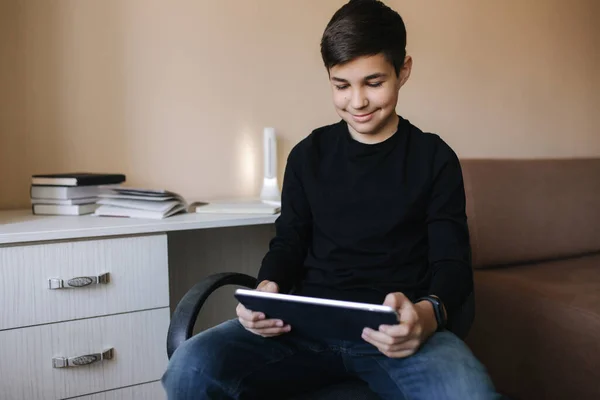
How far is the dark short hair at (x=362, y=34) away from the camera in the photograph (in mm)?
1072

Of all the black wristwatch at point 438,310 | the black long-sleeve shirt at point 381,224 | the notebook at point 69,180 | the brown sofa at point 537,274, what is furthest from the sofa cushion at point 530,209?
the notebook at point 69,180

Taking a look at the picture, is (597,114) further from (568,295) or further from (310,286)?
(310,286)

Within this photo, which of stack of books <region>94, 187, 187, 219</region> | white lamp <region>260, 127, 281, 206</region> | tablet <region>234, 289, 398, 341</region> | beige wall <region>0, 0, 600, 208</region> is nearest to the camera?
tablet <region>234, 289, 398, 341</region>

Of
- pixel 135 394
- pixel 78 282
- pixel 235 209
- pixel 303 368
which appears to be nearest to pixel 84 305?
pixel 78 282

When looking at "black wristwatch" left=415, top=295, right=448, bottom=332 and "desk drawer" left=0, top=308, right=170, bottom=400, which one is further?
"desk drawer" left=0, top=308, right=170, bottom=400

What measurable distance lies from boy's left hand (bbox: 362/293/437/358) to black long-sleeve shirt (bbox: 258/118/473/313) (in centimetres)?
17

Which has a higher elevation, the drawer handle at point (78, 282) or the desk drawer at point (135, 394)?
the drawer handle at point (78, 282)

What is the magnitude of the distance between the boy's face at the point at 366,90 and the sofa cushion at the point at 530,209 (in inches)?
35.5

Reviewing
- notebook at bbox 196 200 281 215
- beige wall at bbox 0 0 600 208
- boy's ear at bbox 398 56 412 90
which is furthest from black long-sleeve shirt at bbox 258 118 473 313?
beige wall at bbox 0 0 600 208

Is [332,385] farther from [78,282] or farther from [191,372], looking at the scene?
[78,282]

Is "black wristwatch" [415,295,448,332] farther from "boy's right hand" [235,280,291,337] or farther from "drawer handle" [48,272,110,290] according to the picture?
"drawer handle" [48,272,110,290]

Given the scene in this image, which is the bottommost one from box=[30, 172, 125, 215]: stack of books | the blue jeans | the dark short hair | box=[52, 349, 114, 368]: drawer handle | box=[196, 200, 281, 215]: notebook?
box=[52, 349, 114, 368]: drawer handle

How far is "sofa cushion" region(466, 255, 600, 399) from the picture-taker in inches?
60.1

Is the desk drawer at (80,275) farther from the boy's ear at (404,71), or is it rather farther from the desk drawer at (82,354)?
the boy's ear at (404,71)
